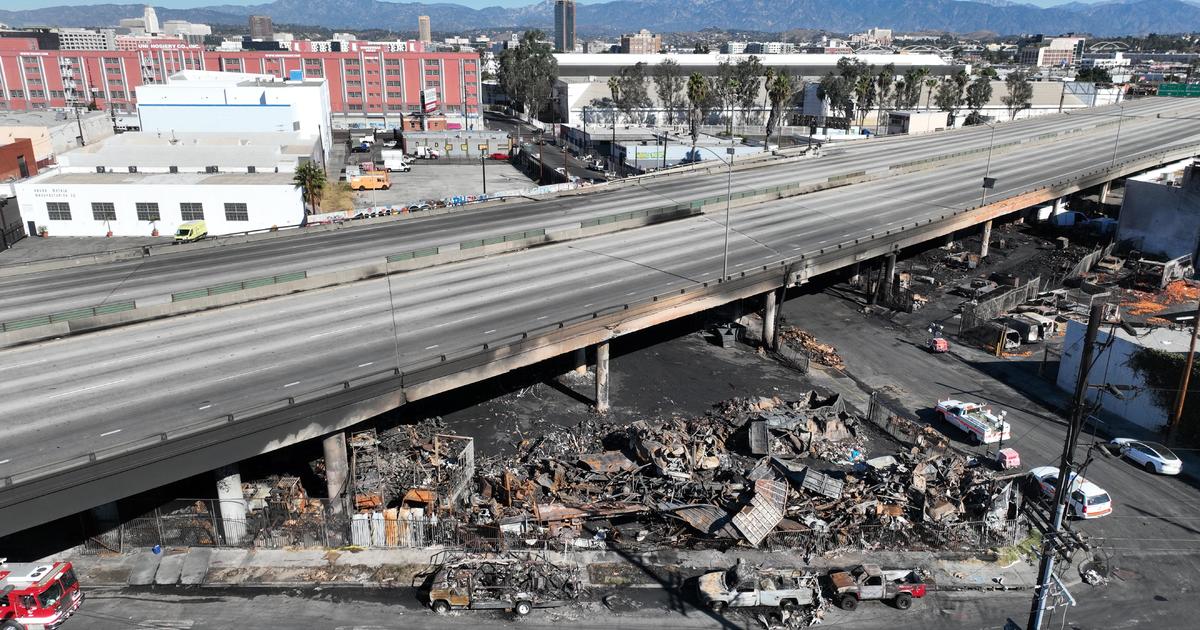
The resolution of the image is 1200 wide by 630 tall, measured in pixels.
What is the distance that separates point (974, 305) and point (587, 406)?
3051 centimetres

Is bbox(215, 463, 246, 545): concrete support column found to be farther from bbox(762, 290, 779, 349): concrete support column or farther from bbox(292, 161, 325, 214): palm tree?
bbox(292, 161, 325, 214): palm tree

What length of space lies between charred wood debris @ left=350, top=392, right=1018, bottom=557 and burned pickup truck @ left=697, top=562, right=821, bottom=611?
8.47 ft

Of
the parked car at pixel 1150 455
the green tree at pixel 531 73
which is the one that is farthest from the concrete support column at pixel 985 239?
the green tree at pixel 531 73

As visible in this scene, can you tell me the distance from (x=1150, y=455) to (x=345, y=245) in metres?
46.5

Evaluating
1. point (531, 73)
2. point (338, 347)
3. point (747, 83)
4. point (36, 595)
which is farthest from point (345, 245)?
point (531, 73)

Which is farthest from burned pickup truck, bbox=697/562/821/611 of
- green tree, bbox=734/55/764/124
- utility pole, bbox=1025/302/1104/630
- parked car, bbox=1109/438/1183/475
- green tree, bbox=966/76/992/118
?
green tree, bbox=966/76/992/118

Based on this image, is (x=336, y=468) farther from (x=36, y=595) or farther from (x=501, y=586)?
(x=36, y=595)

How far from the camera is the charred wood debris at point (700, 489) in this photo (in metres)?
29.2

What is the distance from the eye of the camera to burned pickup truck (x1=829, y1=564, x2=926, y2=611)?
2597 cm

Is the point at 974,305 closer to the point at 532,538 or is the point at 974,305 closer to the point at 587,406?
the point at 587,406

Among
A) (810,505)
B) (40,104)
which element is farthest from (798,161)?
(40,104)

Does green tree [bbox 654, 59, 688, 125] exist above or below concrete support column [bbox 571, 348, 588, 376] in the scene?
above

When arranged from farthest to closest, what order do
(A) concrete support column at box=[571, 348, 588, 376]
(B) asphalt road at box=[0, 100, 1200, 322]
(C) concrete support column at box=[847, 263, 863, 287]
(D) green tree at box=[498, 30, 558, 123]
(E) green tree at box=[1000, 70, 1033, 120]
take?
(D) green tree at box=[498, 30, 558, 123] → (E) green tree at box=[1000, 70, 1033, 120] → (C) concrete support column at box=[847, 263, 863, 287] → (A) concrete support column at box=[571, 348, 588, 376] → (B) asphalt road at box=[0, 100, 1200, 322]

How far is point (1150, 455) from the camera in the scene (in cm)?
3475
